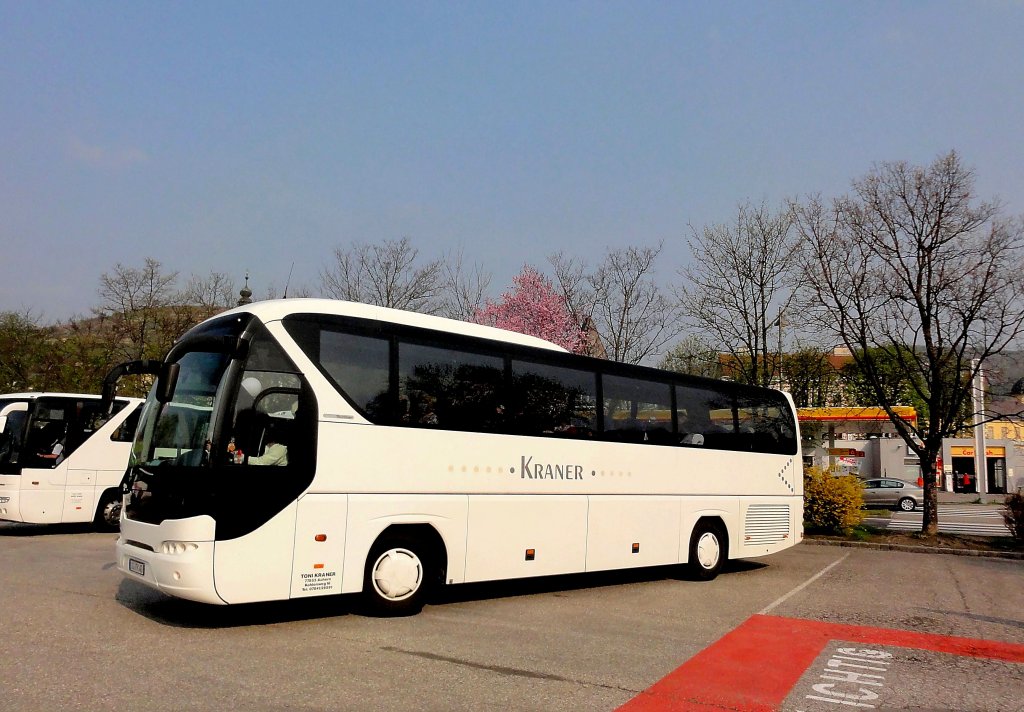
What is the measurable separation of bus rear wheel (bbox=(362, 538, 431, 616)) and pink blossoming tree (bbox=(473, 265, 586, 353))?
19.5 meters

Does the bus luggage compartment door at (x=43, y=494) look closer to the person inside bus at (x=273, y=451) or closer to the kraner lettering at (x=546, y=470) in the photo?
the person inside bus at (x=273, y=451)

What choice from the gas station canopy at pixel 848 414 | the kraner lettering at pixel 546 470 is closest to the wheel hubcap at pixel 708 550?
the kraner lettering at pixel 546 470

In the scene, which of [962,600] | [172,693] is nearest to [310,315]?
[172,693]

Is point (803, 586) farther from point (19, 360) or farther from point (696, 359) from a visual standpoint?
point (19, 360)

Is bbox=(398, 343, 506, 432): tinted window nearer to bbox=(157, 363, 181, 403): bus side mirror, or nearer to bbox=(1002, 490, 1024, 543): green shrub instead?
bbox=(157, 363, 181, 403): bus side mirror

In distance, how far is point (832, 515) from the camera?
1998cm

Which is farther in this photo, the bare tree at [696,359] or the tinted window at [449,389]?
the bare tree at [696,359]

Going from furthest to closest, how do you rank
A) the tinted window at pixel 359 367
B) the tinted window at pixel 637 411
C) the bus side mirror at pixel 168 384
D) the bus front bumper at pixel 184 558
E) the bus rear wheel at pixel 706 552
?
1. the bus rear wheel at pixel 706 552
2. the tinted window at pixel 637 411
3. the tinted window at pixel 359 367
4. the bus side mirror at pixel 168 384
5. the bus front bumper at pixel 184 558

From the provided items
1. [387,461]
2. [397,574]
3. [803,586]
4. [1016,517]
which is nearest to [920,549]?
[1016,517]

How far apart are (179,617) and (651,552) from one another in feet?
21.3

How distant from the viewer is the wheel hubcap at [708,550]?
498 inches

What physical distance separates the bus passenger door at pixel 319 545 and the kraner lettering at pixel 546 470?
2575 mm

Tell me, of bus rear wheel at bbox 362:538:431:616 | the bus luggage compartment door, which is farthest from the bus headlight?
the bus luggage compartment door

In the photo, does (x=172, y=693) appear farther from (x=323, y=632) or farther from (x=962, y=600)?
(x=962, y=600)
